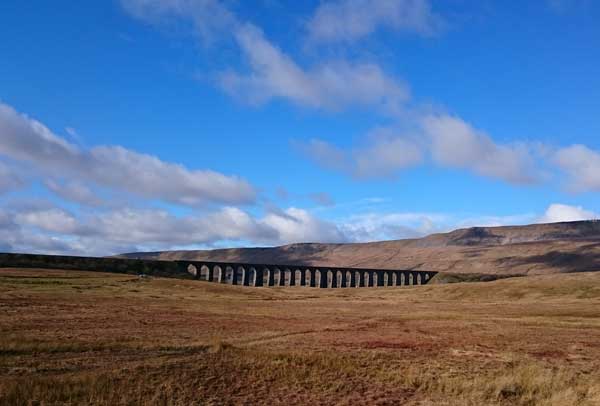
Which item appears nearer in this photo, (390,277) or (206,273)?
(206,273)

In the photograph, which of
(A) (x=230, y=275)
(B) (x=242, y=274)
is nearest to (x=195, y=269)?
(A) (x=230, y=275)

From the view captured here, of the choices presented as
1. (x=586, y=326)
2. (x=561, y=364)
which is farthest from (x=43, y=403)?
(x=586, y=326)

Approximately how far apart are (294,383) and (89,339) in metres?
12.0

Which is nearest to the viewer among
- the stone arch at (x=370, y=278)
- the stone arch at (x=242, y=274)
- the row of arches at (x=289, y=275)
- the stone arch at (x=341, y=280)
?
the row of arches at (x=289, y=275)

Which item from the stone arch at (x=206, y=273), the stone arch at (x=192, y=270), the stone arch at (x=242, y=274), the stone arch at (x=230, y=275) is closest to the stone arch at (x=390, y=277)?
the stone arch at (x=242, y=274)

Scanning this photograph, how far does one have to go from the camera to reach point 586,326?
3984 centimetres

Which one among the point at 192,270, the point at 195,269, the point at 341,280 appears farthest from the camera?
the point at 341,280

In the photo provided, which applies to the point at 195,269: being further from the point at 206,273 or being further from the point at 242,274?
the point at 242,274

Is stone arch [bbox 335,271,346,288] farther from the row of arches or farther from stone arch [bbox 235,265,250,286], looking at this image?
stone arch [bbox 235,265,250,286]

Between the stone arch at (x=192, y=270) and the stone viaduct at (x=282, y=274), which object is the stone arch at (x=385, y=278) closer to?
the stone viaduct at (x=282, y=274)

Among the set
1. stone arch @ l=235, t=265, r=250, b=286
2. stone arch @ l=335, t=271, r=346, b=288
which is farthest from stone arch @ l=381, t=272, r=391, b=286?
stone arch @ l=235, t=265, r=250, b=286

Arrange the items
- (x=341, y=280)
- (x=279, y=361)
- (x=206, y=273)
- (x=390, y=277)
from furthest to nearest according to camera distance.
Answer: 1. (x=390, y=277)
2. (x=341, y=280)
3. (x=206, y=273)
4. (x=279, y=361)

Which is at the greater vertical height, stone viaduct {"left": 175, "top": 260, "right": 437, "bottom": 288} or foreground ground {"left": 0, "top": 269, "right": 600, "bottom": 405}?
stone viaduct {"left": 175, "top": 260, "right": 437, "bottom": 288}

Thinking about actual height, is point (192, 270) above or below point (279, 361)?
above
